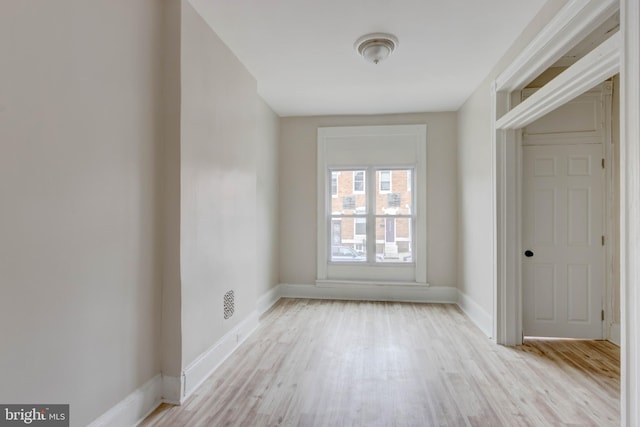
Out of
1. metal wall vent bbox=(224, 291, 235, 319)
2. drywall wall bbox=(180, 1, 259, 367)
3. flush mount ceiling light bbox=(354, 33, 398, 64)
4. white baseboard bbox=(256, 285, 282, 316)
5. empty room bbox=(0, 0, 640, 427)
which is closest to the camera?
empty room bbox=(0, 0, 640, 427)

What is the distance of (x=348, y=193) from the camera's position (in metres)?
5.23

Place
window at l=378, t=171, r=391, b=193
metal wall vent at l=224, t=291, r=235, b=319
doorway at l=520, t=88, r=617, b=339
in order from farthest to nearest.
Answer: window at l=378, t=171, r=391, b=193, doorway at l=520, t=88, r=617, b=339, metal wall vent at l=224, t=291, r=235, b=319

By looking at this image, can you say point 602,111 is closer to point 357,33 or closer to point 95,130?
point 357,33

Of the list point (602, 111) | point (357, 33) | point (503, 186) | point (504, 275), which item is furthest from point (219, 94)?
point (602, 111)

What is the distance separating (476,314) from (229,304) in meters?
2.87

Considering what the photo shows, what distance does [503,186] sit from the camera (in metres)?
3.24

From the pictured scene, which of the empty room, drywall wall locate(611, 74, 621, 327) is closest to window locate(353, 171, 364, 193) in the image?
the empty room

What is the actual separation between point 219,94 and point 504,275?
319 cm

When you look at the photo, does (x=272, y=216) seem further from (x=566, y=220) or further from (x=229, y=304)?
(x=566, y=220)

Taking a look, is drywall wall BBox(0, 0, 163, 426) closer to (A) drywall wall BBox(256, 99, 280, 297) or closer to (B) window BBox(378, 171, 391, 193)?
(A) drywall wall BBox(256, 99, 280, 297)

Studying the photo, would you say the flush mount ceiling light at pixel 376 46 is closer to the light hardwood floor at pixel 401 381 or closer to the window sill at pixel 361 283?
the light hardwood floor at pixel 401 381

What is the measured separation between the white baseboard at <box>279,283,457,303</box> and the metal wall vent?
212 centimetres

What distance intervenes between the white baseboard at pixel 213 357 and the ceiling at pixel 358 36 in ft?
8.64

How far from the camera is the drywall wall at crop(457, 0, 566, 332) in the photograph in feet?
11.3
